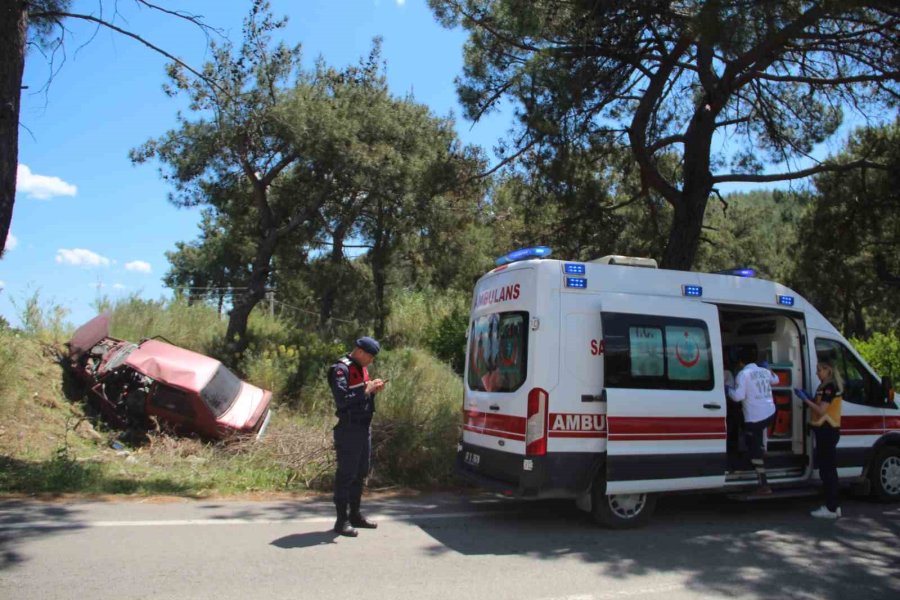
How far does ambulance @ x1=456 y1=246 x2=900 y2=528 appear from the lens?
240 inches

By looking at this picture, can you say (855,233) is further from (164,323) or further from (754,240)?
(754,240)

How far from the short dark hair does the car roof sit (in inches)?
296

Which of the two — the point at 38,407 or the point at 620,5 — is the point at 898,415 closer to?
the point at 620,5

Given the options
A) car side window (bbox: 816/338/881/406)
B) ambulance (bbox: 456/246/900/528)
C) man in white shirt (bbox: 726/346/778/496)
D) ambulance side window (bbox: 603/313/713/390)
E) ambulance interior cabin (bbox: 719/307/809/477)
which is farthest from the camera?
car side window (bbox: 816/338/881/406)

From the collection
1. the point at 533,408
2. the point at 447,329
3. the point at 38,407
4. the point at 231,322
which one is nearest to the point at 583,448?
the point at 533,408

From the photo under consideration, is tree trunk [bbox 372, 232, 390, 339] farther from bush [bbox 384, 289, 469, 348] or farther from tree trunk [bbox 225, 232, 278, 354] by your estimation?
tree trunk [bbox 225, 232, 278, 354]

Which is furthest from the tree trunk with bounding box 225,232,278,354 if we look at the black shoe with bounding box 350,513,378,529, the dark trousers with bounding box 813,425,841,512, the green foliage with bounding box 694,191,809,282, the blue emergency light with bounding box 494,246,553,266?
the green foliage with bounding box 694,191,809,282

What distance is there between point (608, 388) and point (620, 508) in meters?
1.24

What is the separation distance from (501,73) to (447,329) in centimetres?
966

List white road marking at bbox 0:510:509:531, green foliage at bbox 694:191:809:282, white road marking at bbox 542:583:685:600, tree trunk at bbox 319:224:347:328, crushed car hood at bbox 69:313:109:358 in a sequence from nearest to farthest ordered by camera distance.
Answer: white road marking at bbox 542:583:685:600 < white road marking at bbox 0:510:509:531 < crushed car hood at bbox 69:313:109:358 < tree trunk at bbox 319:224:347:328 < green foliage at bbox 694:191:809:282

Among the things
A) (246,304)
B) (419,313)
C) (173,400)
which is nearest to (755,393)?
(173,400)

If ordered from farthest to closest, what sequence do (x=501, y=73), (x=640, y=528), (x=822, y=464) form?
(x=501, y=73) → (x=822, y=464) → (x=640, y=528)

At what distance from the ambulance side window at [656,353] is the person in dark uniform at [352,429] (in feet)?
7.38

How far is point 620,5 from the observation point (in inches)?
388
